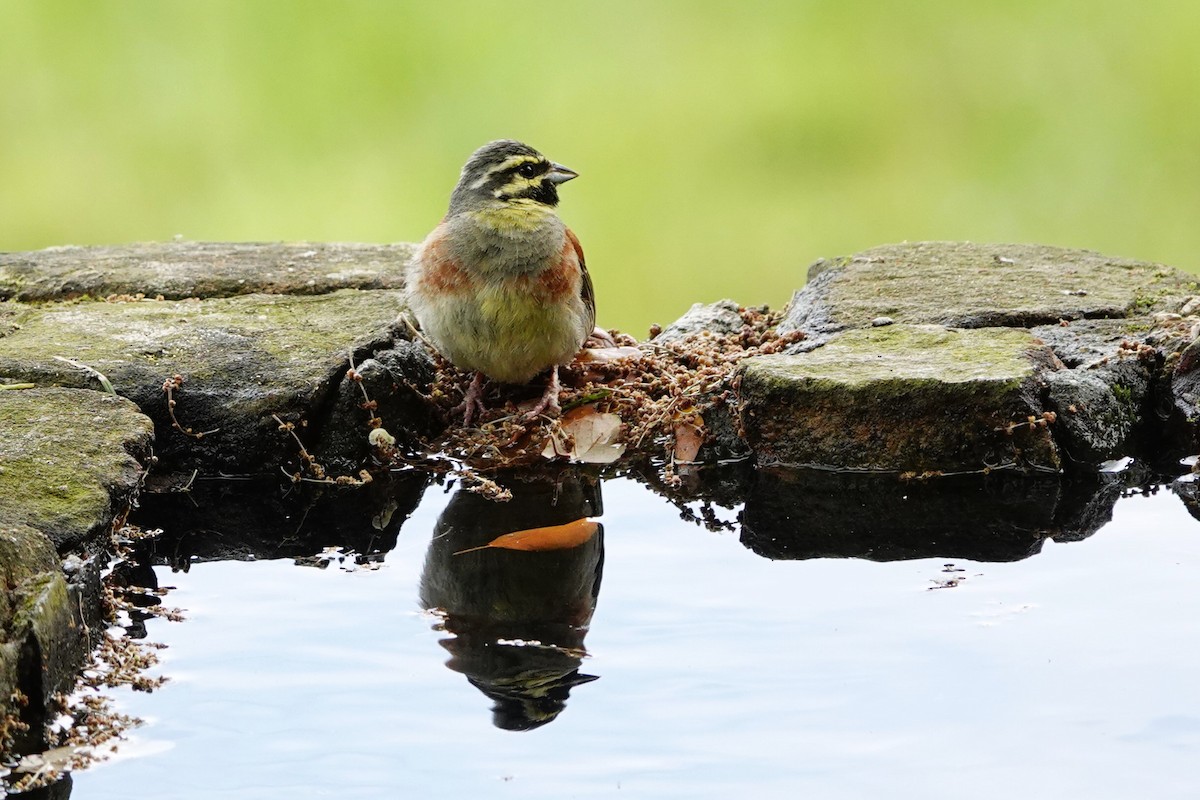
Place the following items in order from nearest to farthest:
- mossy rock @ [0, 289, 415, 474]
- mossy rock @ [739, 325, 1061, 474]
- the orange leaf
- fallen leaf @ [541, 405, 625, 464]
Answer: the orange leaf < mossy rock @ [739, 325, 1061, 474] < mossy rock @ [0, 289, 415, 474] < fallen leaf @ [541, 405, 625, 464]

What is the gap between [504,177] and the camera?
4.79 m

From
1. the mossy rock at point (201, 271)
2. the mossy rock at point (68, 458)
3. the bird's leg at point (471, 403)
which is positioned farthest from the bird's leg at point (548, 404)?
the mossy rock at point (68, 458)

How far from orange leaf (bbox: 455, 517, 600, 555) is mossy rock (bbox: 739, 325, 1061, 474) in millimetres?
712

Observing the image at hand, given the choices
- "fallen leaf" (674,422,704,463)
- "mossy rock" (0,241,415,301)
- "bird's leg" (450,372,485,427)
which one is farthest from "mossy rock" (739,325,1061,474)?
"mossy rock" (0,241,415,301)

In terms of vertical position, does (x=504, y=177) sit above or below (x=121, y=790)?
above

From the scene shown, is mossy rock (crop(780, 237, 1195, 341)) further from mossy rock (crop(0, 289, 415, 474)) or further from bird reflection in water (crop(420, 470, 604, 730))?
mossy rock (crop(0, 289, 415, 474))

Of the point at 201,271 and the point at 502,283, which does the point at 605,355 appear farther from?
the point at 201,271

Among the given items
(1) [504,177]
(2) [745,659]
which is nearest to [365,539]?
(2) [745,659]

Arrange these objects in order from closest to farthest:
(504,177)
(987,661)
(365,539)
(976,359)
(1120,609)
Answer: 1. (987,661)
2. (1120,609)
3. (365,539)
4. (976,359)
5. (504,177)

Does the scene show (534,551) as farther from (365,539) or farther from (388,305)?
(388,305)

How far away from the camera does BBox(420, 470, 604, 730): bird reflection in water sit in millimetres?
2766

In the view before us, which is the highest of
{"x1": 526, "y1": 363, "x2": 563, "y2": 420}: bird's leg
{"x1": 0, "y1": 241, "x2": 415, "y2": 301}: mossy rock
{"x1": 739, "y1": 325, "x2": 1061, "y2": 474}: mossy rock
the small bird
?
{"x1": 0, "y1": 241, "x2": 415, "y2": 301}: mossy rock

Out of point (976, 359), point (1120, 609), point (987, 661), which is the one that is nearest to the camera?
point (987, 661)

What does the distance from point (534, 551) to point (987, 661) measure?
1218 millimetres
